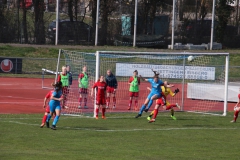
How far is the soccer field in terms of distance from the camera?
14.9 m

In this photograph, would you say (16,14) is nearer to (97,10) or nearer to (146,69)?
(97,10)

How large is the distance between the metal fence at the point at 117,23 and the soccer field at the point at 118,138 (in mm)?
27062

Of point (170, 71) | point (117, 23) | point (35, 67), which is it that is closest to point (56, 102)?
point (170, 71)

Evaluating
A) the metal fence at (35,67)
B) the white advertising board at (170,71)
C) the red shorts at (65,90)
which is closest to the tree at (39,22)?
the metal fence at (35,67)

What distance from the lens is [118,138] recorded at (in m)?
17.8

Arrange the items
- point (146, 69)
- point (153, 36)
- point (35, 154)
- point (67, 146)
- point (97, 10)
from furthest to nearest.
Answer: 1. point (153, 36)
2. point (97, 10)
3. point (146, 69)
4. point (67, 146)
5. point (35, 154)

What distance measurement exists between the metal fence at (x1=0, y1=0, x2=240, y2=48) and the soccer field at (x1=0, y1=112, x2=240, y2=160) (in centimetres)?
2706

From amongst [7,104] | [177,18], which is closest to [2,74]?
[7,104]

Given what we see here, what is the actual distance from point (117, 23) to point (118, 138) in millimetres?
36169

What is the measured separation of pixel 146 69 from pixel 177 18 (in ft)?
86.2

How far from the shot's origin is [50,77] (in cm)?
4422

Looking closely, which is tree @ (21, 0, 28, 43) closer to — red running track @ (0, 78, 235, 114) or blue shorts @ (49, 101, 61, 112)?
red running track @ (0, 78, 235, 114)

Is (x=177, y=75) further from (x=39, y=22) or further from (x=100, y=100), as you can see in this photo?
(x=39, y=22)

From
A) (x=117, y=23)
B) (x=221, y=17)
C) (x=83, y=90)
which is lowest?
(x=83, y=90)
